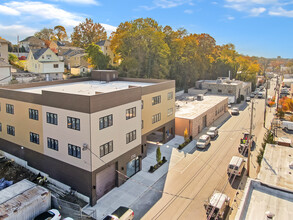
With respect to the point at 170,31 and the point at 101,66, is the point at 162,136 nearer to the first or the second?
the point at 101,66

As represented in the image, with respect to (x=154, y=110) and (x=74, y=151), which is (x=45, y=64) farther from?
(x=74, y=151)

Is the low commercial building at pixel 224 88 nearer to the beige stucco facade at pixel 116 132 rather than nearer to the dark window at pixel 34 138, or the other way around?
the beige stucco facade at pixel 116 132

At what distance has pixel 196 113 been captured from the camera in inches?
1603

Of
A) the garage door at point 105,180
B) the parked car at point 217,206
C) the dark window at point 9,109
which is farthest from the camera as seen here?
the dark window at point 9,109

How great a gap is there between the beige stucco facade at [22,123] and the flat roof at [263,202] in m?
18.7

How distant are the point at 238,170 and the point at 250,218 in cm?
1138

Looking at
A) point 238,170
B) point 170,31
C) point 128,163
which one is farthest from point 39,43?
point 238,170

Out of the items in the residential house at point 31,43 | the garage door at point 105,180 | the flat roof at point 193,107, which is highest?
the residential house at point 31,43

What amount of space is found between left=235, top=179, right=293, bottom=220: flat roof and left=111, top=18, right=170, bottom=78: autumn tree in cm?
4167

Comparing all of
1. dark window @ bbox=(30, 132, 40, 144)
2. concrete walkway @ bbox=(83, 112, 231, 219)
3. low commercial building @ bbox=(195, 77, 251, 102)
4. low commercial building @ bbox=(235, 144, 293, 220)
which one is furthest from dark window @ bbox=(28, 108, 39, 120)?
low commercial building @ bbox=(195, 77, 251, 102)

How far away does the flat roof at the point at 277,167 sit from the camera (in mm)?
19297

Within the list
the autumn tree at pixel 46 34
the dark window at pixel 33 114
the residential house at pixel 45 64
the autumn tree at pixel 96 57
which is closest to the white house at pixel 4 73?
the residential house at pixel 45 64

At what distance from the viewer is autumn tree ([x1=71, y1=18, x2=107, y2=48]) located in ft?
→ 284

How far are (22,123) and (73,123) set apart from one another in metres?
8.23
